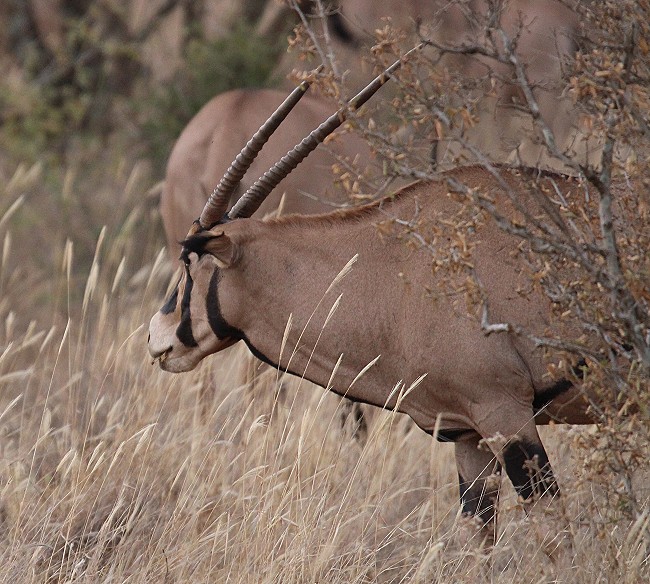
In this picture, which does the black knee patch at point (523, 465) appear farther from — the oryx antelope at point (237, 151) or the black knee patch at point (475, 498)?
the oryx antelope at point (237, 151)

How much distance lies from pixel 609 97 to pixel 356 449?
313 cm

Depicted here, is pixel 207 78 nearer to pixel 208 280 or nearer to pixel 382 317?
pixel 208 280

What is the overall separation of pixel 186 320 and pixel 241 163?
681 mm

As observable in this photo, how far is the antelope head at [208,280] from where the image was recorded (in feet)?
15.2

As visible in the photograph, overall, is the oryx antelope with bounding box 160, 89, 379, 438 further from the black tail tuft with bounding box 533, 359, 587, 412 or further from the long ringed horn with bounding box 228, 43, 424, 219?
the black tail tuft with bounding box 533, 359, 587, 412

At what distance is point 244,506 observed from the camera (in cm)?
470

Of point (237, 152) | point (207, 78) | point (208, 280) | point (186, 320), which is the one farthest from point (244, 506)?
point (207, 78)

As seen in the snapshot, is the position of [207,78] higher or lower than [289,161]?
lower

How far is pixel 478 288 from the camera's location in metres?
3.72

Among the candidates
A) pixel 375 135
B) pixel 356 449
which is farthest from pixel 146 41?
pixel 375 135

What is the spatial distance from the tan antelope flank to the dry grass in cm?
17

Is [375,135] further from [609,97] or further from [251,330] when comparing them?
[251,330]

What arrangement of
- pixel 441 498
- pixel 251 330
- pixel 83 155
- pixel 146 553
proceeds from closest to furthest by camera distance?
pixel 146 553 < pixel 251 330 < pixel 441 498 < pixel 83 155

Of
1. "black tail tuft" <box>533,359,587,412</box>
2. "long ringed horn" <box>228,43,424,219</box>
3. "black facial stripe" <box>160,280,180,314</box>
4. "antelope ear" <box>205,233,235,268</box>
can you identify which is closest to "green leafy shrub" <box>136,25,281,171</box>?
"long ringed horn" <box>228,43,424,219</box>
